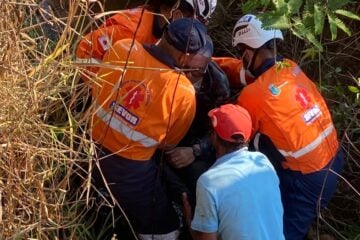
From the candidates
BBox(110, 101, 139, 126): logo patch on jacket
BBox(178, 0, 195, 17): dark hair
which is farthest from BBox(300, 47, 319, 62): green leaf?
BBox(110, 101, 139, 126): logo patch on jacket

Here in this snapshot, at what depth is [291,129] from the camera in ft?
15.2

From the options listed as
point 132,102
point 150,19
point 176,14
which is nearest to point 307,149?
point 132,102

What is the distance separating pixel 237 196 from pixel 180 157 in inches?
34.2

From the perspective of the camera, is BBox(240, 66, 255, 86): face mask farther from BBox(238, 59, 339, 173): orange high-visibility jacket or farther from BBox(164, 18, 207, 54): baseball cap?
BBox(164, 18, 207, 54): baseball cap

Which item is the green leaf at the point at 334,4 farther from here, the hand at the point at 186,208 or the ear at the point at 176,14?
the hand at the point at 186,208

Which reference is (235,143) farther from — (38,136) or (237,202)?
(38,136)

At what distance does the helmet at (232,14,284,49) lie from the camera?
15.9ft

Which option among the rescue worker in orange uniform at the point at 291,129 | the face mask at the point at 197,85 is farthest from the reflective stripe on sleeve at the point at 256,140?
the face mask at the point at 197,85

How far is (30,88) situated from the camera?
366cm

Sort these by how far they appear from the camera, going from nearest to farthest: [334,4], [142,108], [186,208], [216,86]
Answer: [334,4] → [142,108] → [186,208] → [216,86]

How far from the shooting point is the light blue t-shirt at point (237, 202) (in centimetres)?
399

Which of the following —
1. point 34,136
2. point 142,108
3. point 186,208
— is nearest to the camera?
point 34,136

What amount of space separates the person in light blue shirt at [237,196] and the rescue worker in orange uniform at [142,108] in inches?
14.7

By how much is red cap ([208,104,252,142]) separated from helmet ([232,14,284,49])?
27.6 inches
